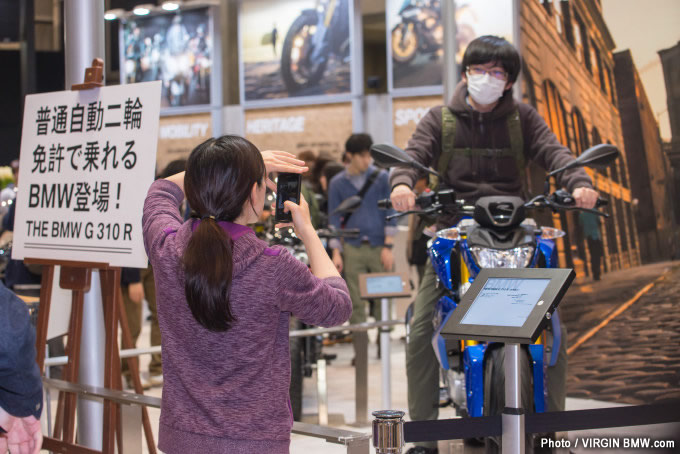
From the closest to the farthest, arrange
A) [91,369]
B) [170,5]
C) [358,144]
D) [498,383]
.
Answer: [498,383] → [91,369] → [358,144] → [170,5]

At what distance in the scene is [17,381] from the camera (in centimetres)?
192

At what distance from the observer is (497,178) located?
3756 millimetres

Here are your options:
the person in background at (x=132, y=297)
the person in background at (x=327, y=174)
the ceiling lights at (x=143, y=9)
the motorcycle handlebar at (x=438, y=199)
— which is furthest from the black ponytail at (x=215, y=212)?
the ceiling lights at (x=143, y=9)

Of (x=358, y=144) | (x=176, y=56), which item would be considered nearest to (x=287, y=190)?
(x=358, y=144)

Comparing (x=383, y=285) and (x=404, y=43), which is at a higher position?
(x=404, y=43)

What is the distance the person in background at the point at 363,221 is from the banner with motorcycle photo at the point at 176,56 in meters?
6.08

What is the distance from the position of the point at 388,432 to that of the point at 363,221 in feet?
15.8

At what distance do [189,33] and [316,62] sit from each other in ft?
6.99

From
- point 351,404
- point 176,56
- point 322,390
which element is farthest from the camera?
point 176,56

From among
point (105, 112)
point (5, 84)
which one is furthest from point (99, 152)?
point (5, 84)

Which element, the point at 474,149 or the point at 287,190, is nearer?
the point at 287,190

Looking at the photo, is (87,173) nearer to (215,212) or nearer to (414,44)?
(215,212)

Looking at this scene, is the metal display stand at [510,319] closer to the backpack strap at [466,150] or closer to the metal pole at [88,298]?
the backpack strap at [466,150]

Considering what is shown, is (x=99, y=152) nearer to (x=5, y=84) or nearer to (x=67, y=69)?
(x=67, y=69)
